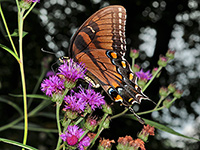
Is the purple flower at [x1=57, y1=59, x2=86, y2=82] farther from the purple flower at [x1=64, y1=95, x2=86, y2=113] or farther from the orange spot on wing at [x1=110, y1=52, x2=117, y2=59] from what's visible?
the orange spot on wing at [x1=110, y1=52, x2=117, y2=59]

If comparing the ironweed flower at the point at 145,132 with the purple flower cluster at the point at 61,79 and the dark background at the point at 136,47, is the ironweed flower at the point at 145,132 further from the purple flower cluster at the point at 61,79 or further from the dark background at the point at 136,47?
the dark background at the point at 136,47

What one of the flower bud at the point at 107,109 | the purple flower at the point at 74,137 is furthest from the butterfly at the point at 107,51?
the purple flower at the point at 74,137

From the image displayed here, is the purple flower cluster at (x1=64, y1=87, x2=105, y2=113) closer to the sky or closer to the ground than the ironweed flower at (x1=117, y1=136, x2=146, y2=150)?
closer to the sky

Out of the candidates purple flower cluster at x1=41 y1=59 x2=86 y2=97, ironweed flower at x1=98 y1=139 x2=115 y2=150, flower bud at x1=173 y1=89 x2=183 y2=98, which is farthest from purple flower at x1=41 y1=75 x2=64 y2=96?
flower bud at x1=173 y1=89 x2=183 y2=98

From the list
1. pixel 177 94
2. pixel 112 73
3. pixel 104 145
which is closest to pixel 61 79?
pixel 104 145

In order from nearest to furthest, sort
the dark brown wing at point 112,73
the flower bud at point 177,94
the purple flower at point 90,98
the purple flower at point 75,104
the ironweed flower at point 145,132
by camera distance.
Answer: the purple flower at point 75,104
the purple flower at point 90,98
the ironweed flower at point 145,132
the dark brown wing at point 112,73
the flower bud at point 177,94

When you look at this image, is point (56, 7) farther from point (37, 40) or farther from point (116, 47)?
point (116, 47)
